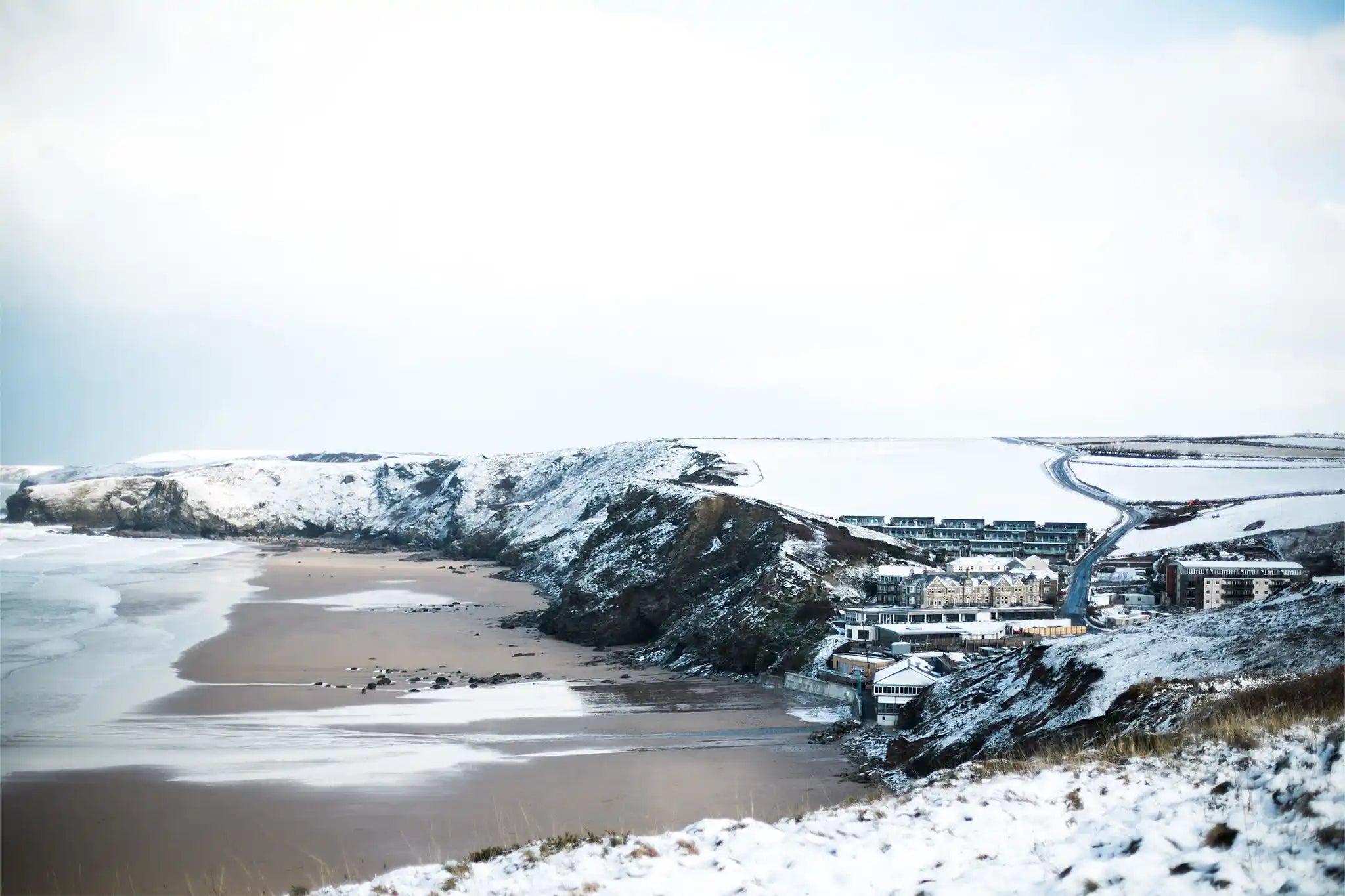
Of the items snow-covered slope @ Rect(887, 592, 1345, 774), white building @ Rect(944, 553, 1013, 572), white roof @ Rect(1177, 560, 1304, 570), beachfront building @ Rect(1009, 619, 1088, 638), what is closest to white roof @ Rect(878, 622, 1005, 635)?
beachfront building @ Rect(1009, 619, 1088, 638)

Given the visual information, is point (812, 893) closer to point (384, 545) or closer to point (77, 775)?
point (77, 775)

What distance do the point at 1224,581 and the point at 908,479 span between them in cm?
3838

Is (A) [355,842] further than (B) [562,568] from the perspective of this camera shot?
No

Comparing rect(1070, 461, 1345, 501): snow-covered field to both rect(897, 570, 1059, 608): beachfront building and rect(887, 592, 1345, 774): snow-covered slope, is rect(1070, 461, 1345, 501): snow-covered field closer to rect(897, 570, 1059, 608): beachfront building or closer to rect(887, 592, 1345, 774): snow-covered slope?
rect(897, 570, 1059, 608): beachfront building

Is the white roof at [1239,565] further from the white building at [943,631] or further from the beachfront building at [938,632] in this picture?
the white building at [943,631]

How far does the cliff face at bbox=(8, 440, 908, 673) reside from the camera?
42031mm

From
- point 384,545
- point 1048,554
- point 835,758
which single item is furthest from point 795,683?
point 384,545

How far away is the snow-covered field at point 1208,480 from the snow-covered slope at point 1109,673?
53065 millimetres

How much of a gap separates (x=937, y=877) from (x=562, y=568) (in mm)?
62606

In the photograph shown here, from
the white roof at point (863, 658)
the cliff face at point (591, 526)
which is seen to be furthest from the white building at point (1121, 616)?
the white roof at point (863, 658)

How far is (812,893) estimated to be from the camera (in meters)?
7.26

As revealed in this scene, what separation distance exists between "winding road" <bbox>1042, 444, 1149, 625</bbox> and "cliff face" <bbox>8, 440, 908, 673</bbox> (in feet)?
29.3

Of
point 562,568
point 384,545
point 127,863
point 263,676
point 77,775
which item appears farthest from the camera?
point 384,545

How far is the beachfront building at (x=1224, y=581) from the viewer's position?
45.3 m
